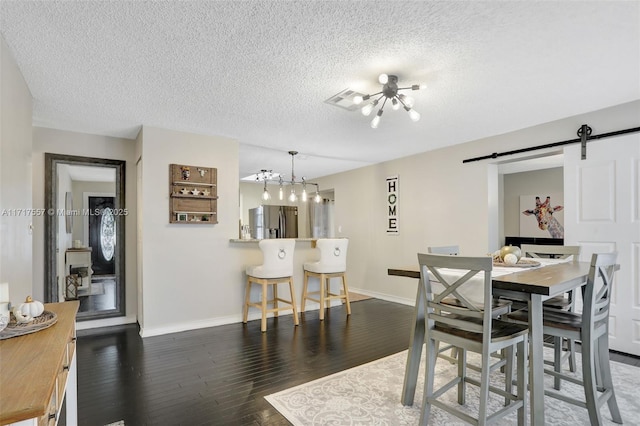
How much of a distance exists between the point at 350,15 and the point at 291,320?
357cm

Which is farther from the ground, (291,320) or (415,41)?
(415,41)

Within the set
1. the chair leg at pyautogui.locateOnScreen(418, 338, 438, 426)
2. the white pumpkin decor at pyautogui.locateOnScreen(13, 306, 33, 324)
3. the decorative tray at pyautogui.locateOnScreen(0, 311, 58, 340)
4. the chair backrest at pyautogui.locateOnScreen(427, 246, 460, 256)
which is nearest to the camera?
the decorative tray at pyautogui.locateOnScreen(0, 311, 58, 340)

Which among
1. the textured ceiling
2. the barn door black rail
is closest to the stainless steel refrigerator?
the textured ceiling

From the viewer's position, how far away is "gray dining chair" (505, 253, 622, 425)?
185 cm

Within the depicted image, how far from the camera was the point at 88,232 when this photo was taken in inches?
160

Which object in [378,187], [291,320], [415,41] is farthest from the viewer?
[378,187]

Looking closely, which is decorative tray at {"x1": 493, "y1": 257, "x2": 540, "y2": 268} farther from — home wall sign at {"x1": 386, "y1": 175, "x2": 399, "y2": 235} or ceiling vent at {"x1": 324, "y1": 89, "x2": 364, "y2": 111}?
home wall sign at {"x1": 386, "y1": 175, "x2": 399, "y2": 235}

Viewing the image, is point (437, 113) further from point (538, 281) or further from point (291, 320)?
point (291, 320)

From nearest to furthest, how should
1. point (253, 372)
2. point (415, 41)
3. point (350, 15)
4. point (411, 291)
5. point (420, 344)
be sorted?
point (350, 15) < point (415, 41) < point (420, 344) < point (253, 372) < point (411, 291)

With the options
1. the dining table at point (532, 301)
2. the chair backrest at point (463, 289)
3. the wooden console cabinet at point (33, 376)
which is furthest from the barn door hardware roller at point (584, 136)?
the wooden console cabinet at point (33, 376)

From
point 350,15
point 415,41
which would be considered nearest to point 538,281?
point 415,41

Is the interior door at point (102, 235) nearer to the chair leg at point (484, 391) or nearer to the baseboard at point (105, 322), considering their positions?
the baseboard at point (105, 322)

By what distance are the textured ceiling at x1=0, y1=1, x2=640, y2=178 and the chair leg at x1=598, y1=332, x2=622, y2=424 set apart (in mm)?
1903

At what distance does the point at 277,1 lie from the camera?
166 cm
